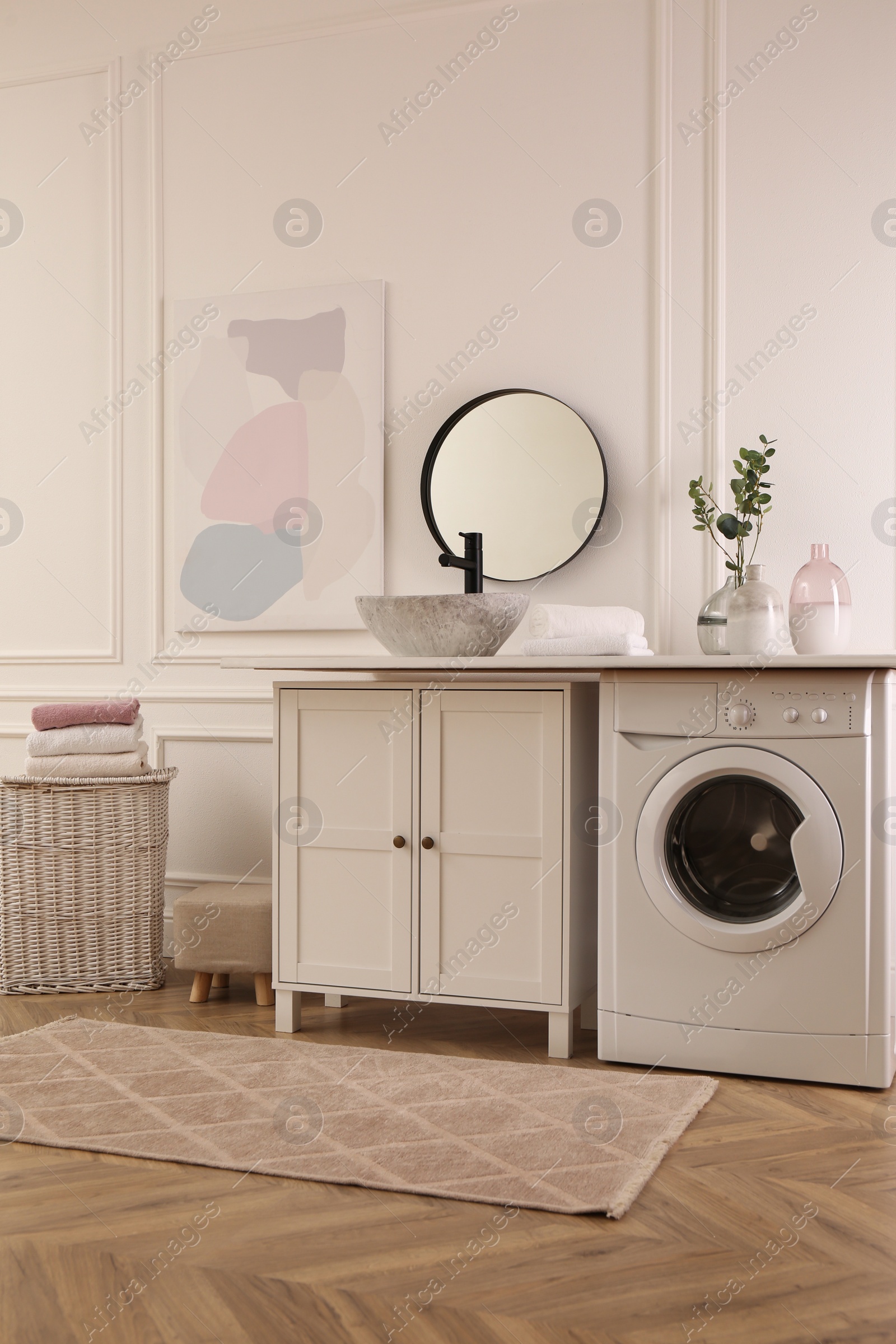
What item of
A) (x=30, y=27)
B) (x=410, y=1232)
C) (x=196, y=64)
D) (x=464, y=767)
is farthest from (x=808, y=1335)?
(x=30, y=27)

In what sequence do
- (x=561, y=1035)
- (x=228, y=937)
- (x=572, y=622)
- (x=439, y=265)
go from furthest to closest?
(x=439, y=265), (x=228, y=937), (x=572, y=622), (x=561, y=1035)

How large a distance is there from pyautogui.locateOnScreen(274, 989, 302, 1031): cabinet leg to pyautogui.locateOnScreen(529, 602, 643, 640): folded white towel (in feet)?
3.31

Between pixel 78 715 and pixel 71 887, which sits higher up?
pixel 78 715

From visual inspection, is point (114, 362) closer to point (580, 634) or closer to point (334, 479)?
point (334, 479)

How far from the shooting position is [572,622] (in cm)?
255

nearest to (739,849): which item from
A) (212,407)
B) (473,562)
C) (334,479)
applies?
(473,562)

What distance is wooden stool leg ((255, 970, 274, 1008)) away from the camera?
2859 millimetres

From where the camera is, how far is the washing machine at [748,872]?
7.25 feet

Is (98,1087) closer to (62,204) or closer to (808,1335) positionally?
(808,1335)

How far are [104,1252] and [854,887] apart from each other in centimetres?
148

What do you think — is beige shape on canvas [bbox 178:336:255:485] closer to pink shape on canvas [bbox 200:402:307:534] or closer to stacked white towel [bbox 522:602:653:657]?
pink shape on canvas [bbox 200:402:307:534]

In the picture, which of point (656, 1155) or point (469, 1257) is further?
point (656, 1155)

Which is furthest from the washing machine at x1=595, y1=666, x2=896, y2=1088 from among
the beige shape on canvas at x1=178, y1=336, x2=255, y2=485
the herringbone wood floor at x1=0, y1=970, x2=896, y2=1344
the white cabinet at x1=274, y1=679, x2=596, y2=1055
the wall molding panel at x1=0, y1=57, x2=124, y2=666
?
the wall molding panel at x1=0, y1=57, x2=124, y2=666

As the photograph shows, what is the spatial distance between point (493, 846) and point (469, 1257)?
1.02 m
